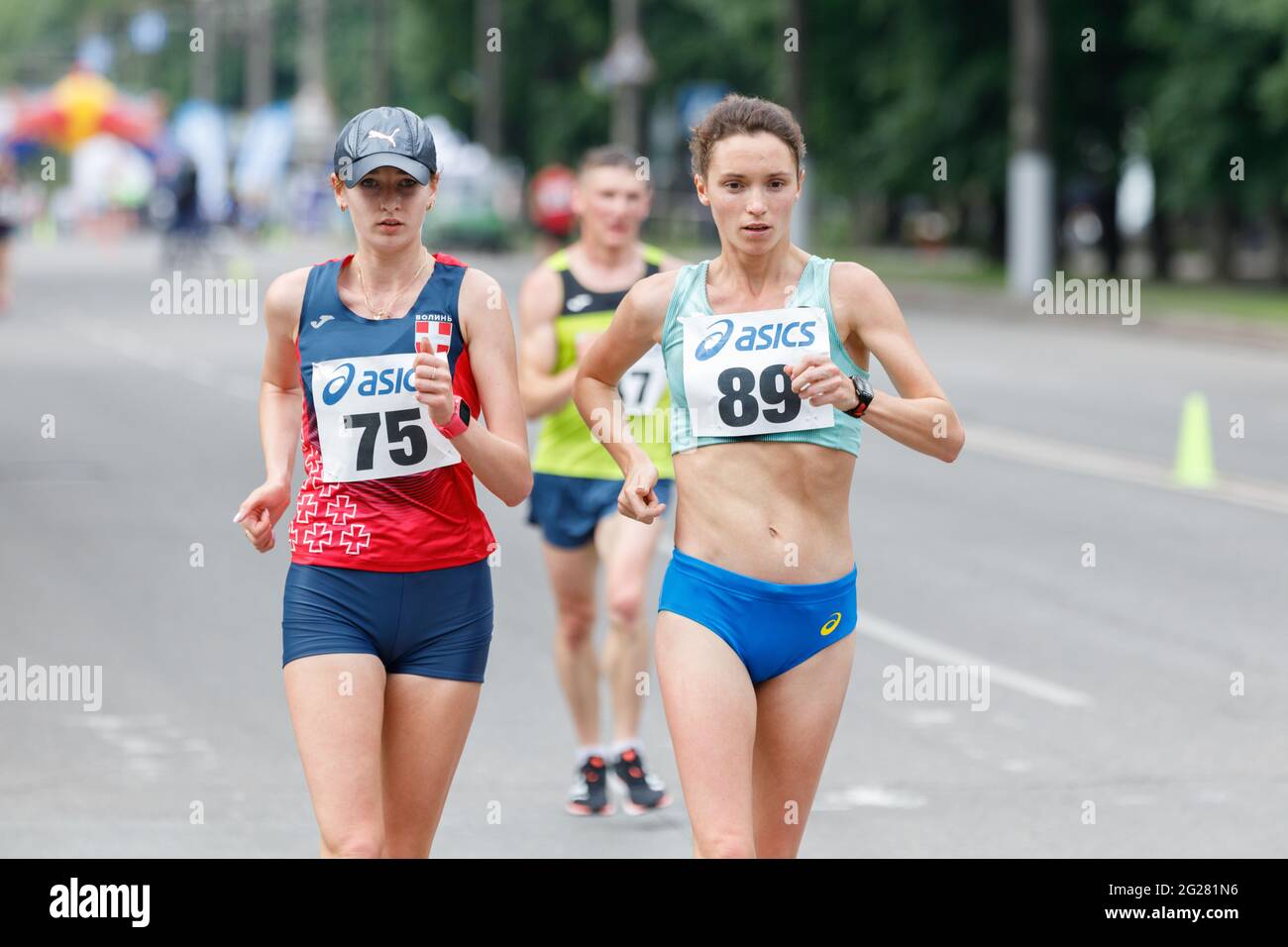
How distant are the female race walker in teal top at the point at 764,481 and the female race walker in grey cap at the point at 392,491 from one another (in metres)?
0.39

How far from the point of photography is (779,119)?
5277 millimetres

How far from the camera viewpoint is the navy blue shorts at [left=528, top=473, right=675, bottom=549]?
8266mm

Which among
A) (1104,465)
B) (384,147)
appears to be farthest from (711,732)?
(1104,465)

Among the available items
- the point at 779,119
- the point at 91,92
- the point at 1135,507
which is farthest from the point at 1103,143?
the point at 91,92

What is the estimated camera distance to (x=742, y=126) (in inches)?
207

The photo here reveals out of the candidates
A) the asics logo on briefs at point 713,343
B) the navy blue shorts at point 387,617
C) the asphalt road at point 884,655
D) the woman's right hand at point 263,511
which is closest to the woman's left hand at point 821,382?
the asics logo on briefs at point 713,343

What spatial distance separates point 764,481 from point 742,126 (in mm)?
762

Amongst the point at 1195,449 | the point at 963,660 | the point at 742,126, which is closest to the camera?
the point at 742,126

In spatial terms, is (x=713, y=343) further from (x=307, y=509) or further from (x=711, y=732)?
(x=307, y=509)

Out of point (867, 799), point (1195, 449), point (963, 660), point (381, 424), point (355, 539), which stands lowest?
point (867, 799)

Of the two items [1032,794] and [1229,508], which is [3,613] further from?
[1229,508]

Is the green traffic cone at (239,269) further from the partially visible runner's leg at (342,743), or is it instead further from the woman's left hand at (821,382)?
the woman's left hand at (821,382)

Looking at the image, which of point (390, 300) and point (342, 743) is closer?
point (342, 743)

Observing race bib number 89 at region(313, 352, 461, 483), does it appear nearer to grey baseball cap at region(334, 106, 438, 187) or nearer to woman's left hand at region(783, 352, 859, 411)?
grey baseball cap at region(334, 106, 438, 187)
